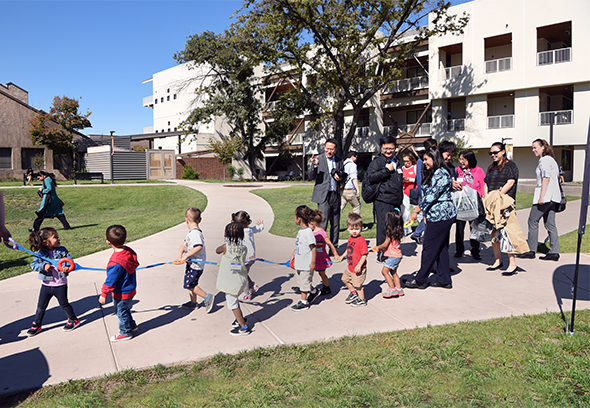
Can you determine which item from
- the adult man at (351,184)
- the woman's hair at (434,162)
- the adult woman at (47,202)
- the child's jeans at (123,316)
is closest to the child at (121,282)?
the child's jeans at (123,316)

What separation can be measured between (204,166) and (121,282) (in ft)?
116

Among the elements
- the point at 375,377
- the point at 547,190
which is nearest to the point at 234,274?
the point at 375,377

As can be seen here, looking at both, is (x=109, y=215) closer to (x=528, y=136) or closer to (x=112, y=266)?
(x=112, y=266)

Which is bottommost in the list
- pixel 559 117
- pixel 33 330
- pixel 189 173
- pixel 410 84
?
pixel 33 330

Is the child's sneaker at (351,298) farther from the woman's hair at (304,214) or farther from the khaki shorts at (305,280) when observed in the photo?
the woman's hair at (304,214)

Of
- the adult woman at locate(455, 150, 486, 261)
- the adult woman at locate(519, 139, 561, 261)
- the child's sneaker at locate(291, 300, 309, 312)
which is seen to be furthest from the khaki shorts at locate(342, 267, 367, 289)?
the adult woman at locate(519, 139, 561, 261)

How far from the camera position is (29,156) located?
33500 mm

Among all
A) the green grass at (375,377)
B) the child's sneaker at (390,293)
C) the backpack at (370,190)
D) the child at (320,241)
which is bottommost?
the green grass at (375,377)

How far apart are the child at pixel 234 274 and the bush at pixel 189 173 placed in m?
33.2

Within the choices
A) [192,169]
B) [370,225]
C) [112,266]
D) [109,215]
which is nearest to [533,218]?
[370,225]

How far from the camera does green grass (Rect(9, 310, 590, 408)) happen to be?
320 centimetres

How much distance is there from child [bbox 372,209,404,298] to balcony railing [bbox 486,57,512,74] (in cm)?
2601

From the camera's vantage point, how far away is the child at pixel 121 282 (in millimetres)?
4297

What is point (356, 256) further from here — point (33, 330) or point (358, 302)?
point (33, 330)
